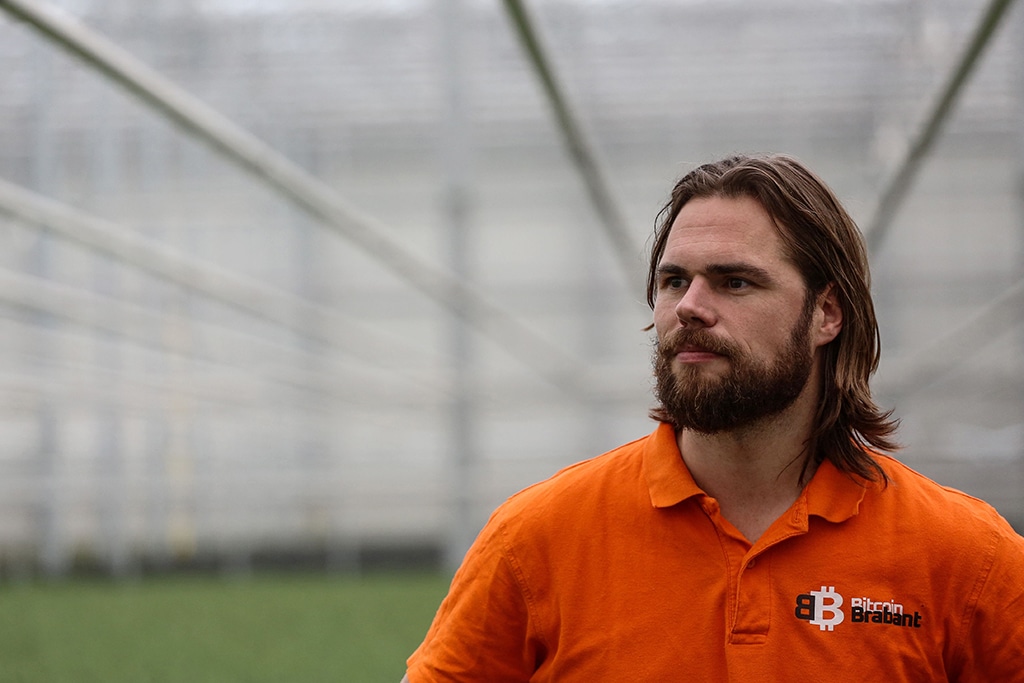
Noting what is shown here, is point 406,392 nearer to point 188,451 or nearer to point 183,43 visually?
point 188,451

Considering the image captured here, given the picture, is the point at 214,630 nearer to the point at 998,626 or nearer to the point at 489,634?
the point at 489,634

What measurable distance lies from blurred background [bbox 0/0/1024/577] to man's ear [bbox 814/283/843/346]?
1195cm

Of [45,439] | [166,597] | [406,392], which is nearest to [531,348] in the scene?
[406,392]

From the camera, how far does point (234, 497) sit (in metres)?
19.4

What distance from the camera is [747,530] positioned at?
7.97 feet

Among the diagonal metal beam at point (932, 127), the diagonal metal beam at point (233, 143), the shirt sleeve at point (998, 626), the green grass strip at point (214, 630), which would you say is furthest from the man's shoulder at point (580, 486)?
the green grass strip at point (214, 630)

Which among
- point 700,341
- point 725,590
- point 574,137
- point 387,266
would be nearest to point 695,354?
point 700,341

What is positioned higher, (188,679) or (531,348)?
(531,348)

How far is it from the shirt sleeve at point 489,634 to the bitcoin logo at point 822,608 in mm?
475

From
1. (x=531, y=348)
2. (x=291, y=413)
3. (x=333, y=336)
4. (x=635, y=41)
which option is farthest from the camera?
(x=291, y=413)

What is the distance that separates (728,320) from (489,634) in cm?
72

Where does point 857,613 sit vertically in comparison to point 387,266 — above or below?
below

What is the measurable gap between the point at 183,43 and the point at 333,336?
6724 mm

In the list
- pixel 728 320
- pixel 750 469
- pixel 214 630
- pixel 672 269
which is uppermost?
pixel 672 269
